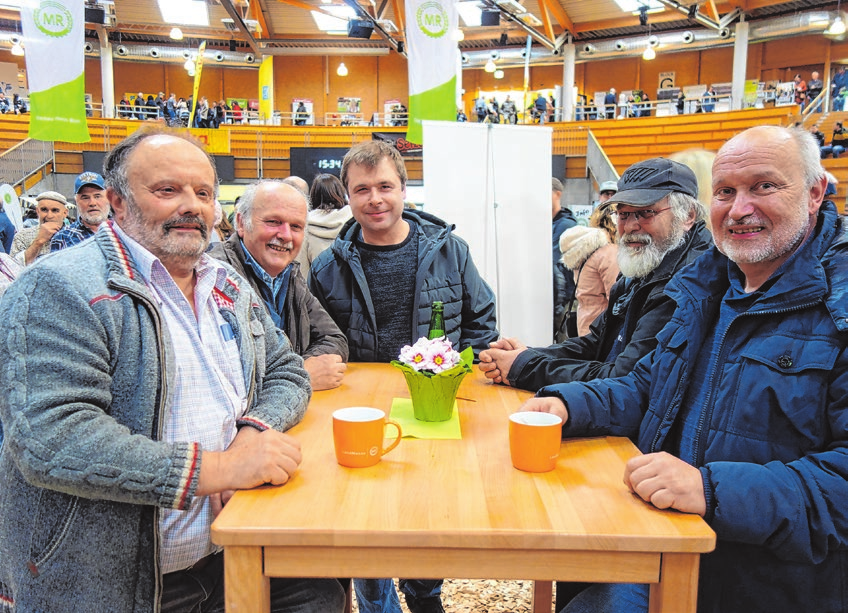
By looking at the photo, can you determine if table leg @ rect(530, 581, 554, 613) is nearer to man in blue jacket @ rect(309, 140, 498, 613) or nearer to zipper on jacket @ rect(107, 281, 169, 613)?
man in blue jacket @ rect(309, 140, 498, 613)

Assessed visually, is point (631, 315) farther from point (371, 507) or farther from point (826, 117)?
point (826, 117)

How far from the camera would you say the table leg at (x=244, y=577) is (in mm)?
990

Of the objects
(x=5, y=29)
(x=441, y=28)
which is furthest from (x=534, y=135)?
(x=5, y=29)

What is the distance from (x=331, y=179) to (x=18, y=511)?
2652mm

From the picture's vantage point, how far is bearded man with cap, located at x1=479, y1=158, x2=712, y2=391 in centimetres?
167

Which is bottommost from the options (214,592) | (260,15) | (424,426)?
(214,592)

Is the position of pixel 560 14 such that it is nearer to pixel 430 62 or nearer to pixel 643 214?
pixel 430 62

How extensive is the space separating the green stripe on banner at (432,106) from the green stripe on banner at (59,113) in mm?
3086

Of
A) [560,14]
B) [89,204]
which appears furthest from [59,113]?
[560,14]

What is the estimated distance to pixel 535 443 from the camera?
1.19 meters

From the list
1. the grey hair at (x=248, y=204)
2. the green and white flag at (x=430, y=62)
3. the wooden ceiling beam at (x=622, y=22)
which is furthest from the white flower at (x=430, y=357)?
the wooden ceiling beam at (x=622, y=22)

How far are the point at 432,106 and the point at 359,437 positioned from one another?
4.71 meters

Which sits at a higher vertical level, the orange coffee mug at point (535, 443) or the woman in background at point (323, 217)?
the woman in background at point (323, 217)

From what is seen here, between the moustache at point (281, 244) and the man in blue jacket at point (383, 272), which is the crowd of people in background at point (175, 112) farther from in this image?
the moustache at point (281, 244)
